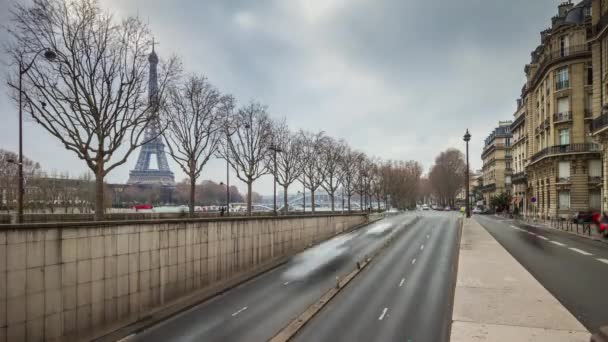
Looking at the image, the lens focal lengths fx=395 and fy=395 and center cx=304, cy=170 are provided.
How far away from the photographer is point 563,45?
58.2 m

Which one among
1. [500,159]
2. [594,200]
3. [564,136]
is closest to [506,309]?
[594,200]

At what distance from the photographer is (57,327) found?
15023 millimetres

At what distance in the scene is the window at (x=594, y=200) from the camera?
5359 cm

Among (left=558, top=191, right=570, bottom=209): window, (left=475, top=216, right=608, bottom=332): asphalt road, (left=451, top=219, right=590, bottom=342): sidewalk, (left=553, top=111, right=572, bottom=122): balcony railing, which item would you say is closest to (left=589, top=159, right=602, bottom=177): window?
(left=558, top=191, right=570, bottom=209): window

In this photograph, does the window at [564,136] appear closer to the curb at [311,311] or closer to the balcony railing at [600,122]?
the balcony railing at [600,122]

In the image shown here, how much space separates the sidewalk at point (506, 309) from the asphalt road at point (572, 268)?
698mm

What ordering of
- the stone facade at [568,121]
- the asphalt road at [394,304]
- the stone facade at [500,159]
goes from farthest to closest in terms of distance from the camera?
the stone facade at [500,159], the stone facade at [568,121], the asphalt road at [394,304]

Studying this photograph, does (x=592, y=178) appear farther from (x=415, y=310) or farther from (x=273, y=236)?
(x=415, y=310)

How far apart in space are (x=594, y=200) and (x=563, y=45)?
2295 cm

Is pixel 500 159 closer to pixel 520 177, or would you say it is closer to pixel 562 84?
pixel 520 177

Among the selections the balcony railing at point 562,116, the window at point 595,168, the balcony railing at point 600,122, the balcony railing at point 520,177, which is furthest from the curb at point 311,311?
the balcony railing at point 520,177

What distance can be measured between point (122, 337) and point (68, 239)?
477 cm

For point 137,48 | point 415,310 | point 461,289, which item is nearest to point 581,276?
point 461,289

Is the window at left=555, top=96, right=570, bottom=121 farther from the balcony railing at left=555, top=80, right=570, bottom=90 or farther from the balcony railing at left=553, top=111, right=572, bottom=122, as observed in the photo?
the balcony railing at left=555, top=80, right=570, bottom=90
